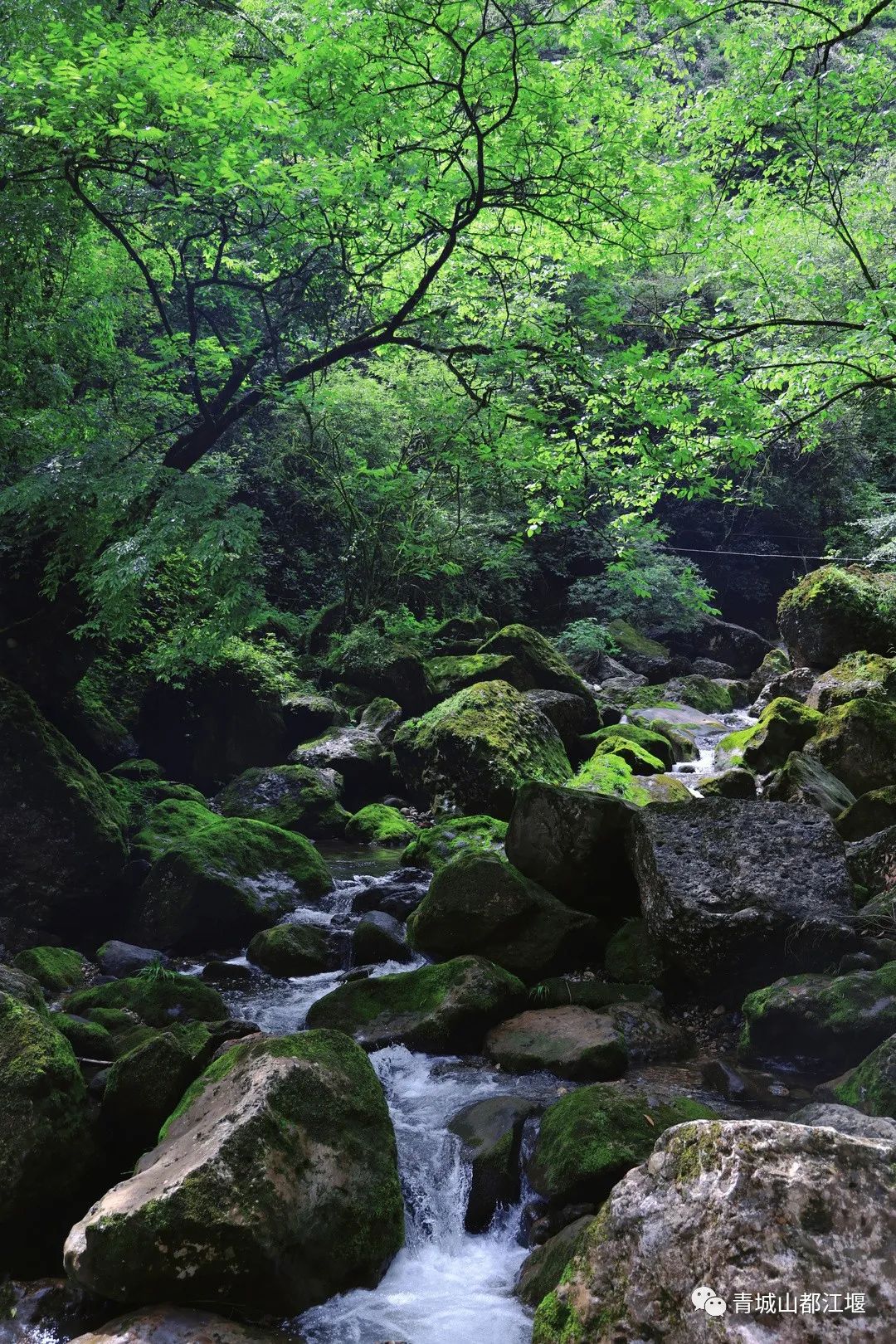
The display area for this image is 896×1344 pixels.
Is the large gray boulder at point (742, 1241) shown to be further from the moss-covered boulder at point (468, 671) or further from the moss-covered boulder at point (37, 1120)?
the moss-covered boulder at point (468, 671)

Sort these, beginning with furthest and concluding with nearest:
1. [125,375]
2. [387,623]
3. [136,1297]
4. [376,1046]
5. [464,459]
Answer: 1. [387,623]
2. [464,459]
3. [125,375]
4. [376,1046]
5. [136,1297]

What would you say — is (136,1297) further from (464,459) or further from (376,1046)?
(464,459)

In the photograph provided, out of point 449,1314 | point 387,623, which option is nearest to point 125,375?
point 387,623

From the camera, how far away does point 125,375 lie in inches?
475

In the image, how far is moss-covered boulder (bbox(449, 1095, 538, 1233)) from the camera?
15.0 feet

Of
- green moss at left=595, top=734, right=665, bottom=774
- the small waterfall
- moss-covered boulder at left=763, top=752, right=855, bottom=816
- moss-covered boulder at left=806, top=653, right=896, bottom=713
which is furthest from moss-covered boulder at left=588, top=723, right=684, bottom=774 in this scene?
the small waterfall

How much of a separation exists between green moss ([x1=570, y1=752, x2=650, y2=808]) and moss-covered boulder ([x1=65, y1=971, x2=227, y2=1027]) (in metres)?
5.49

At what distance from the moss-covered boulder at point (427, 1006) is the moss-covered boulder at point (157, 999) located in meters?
0.87

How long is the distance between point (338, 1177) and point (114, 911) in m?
5.98

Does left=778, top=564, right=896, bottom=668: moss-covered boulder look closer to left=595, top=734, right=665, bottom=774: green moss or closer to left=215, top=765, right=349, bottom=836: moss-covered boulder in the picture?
left=595, top=734, right=665, bottom=774: green moss

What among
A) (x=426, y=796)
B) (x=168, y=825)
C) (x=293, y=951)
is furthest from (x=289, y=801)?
(x=293, y=951)

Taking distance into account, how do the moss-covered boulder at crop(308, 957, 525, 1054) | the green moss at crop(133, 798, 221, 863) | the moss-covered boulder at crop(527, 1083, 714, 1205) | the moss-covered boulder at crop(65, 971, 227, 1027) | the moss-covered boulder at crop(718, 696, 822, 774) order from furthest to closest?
the moss-covered boulder at crop(718, 696, 822, 774) → the green moss at crop(133, 798, 221, 863) → the moss-covered boulder at crop(65, 971, 227, 1027) → the moss-covered boulder at crop(308, 957, 525, 1054) → the moss-covered boulder at crop(527, 1083, 714, 1205)

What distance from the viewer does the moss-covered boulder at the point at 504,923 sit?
735 cm

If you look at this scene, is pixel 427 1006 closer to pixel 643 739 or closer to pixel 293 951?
pixel 293 951
